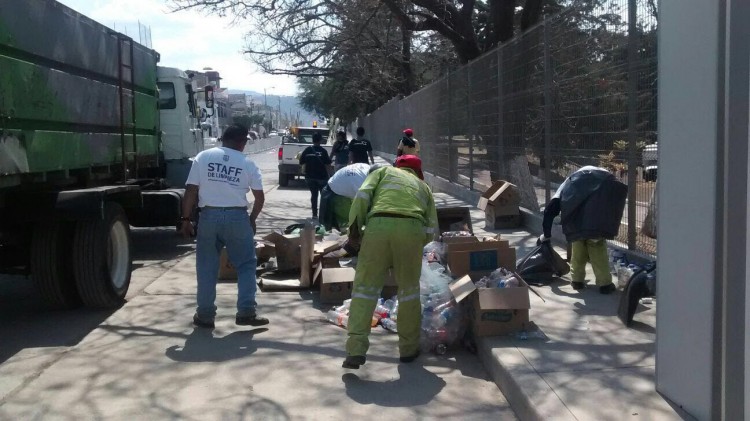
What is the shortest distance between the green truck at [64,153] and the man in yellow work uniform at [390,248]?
2542mm

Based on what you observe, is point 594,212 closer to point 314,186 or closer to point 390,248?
point 390,248

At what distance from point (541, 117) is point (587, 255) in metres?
3.76

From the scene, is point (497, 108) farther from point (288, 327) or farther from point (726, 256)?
point (726, 256)

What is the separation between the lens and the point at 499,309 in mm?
6016

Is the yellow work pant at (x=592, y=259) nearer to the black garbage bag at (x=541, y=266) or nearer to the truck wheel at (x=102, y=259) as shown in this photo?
the black garbage bag at (x=541, y=266)

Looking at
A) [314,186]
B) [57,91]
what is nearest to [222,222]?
[57,91]

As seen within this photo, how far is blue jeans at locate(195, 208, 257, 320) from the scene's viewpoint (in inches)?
269

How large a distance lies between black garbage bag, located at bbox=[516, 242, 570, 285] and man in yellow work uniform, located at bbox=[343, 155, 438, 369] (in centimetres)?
224

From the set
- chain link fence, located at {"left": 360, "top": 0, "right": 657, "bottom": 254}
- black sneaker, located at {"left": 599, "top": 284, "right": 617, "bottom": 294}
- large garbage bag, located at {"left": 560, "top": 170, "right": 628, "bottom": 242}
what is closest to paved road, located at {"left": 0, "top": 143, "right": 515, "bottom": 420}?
large garbage bag, located at {"left": 560, "top": 170, "right": 628, "bottom": 242}

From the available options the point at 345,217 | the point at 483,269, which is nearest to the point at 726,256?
the point at 483,269

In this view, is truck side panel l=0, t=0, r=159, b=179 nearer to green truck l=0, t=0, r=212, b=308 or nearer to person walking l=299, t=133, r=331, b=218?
green truck l=0, t=0, r=212, b=308

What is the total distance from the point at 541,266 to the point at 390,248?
2.70m

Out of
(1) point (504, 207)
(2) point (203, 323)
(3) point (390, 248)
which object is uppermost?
(3) point (390, 248)

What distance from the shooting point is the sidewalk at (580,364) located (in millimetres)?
4426
